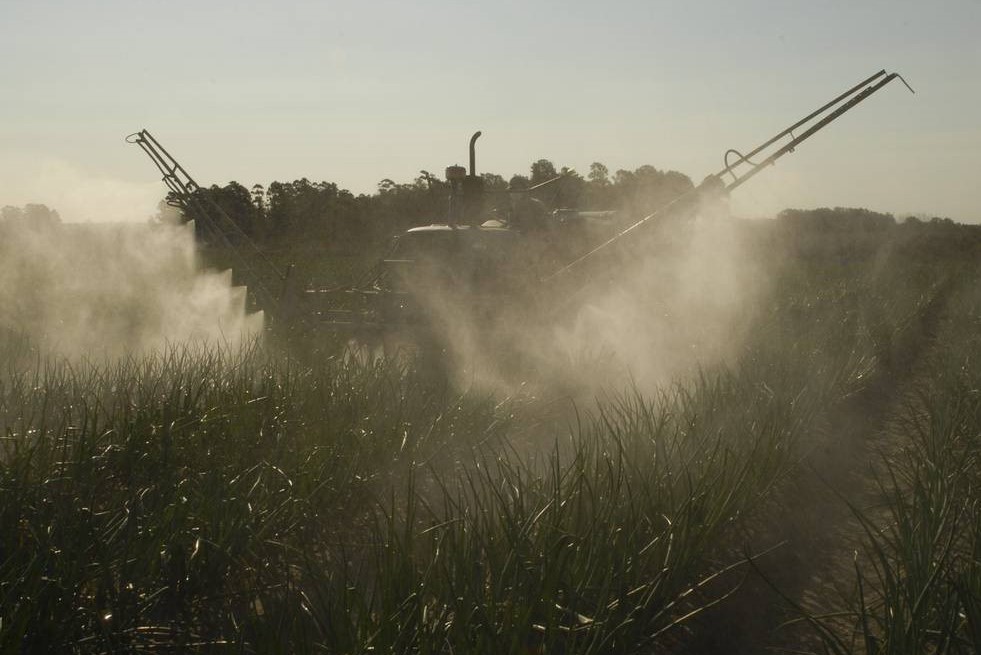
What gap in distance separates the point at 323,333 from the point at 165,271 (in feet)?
20.2

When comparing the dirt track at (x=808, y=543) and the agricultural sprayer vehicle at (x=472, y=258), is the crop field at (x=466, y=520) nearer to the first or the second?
the dirt track at (x=808, y=543)

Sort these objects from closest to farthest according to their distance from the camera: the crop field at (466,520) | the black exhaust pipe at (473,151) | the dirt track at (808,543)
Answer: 1. the crop field at (466,520)
2. the dirt track at (808,543)
3. the black exhaust pipe at (473,151)

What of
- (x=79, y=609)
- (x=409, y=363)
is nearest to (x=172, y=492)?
(x=79, y=609)

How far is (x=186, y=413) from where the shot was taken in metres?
5.27

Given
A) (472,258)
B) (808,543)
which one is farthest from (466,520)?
(472,258)

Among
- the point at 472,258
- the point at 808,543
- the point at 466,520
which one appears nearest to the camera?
the point at 466,520

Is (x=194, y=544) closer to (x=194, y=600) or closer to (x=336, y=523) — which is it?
(x=194, y=600)

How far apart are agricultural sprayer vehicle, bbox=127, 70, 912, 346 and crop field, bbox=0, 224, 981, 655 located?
1.99 meters

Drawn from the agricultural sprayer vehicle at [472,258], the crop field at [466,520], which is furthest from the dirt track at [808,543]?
the agricultural sprayer vehicle at [472,258]

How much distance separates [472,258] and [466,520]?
6.22 metres

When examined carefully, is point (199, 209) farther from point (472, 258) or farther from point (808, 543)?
point (808, 543)

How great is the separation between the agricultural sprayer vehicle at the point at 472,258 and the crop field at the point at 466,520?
1992 millimetres

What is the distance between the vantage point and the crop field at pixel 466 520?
116 inches

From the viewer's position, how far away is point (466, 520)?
13.7 ft
